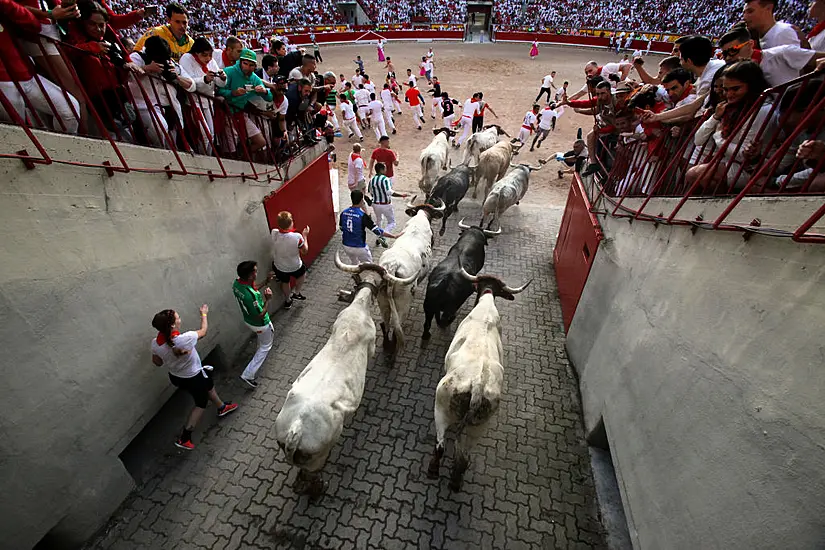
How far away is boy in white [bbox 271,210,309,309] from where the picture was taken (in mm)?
6203

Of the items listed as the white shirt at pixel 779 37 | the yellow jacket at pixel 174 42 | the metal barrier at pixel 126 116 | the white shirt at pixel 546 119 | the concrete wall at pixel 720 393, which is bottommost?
the white shirt at pixel 546 119

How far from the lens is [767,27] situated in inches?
161

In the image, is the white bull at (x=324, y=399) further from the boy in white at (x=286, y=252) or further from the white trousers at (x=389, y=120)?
the white trousers at (x=389, y=120)

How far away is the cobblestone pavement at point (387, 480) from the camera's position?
13.3 feet

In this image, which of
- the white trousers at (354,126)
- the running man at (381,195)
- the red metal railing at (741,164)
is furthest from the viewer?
the white trousers at (354,126)

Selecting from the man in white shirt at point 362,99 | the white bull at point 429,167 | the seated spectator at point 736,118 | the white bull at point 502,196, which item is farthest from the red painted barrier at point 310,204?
the man in white shirt at point 362,99

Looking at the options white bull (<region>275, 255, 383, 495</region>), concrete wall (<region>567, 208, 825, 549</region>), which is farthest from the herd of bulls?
concrete wall (<region>567, 208, 825, 549</region>)

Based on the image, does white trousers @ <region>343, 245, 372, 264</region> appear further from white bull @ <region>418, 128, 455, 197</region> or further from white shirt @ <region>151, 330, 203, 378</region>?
white bull @ <region>418, 128, 455, 197</region>

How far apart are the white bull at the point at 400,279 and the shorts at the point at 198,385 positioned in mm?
2497

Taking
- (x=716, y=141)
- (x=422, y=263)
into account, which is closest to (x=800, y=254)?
(x=716, y=141)

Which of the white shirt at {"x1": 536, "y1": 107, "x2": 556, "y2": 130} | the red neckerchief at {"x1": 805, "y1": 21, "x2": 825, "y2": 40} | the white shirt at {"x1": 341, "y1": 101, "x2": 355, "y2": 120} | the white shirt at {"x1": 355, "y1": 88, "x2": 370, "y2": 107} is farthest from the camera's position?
the white shirt at {"x1": 355, "y1": 88, "x2": 370, "y2": 107}

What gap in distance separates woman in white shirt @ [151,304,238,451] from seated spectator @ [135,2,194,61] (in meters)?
4.03

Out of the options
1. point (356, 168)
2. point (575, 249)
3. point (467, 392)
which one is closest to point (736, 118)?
point (575, 249)

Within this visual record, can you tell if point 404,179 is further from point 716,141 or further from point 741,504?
point 741,504
